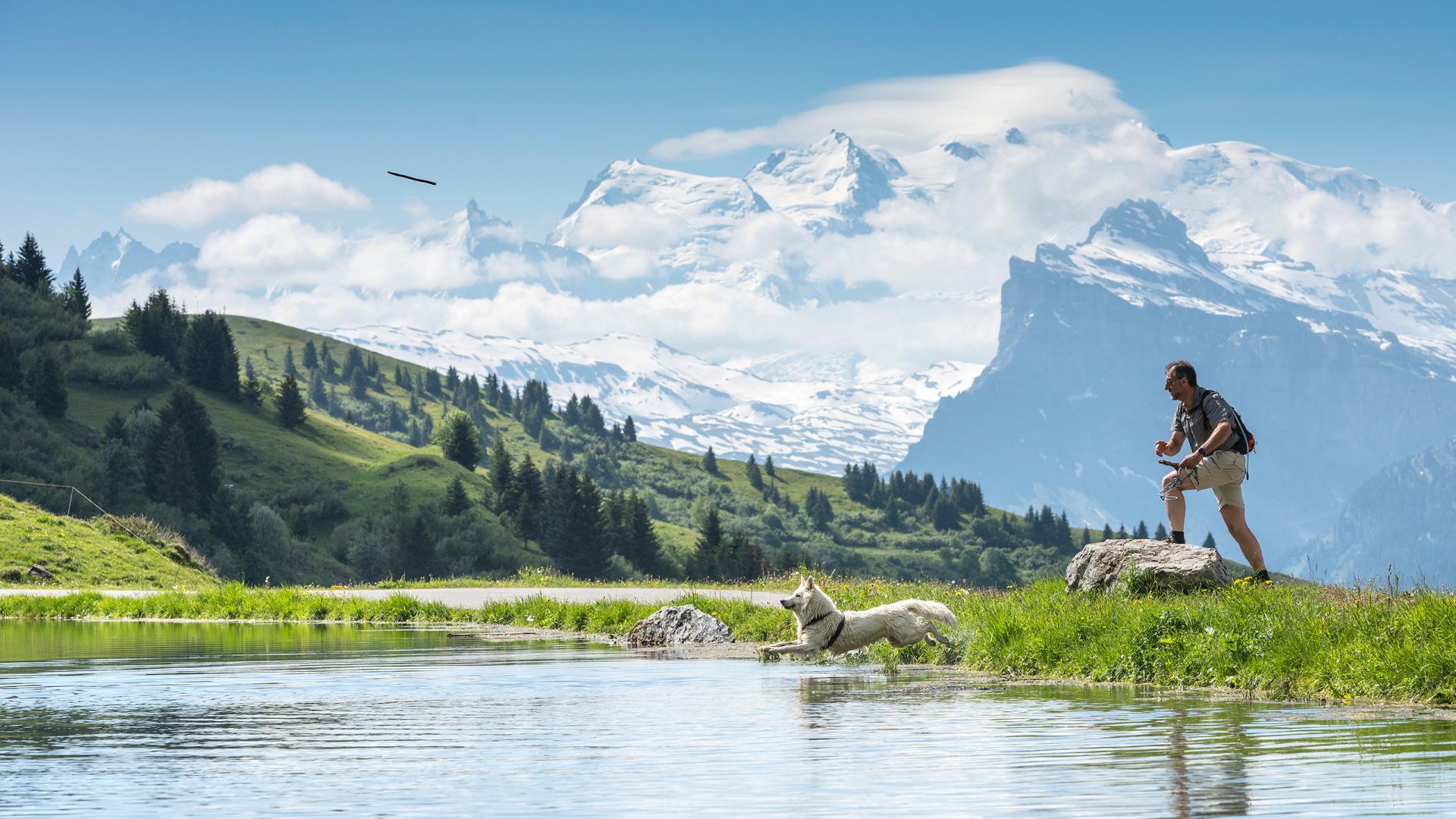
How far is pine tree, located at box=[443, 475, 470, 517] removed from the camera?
6718 inches

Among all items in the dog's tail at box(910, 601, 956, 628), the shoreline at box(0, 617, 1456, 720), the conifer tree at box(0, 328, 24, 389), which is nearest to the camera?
the shoreline at box(0, 617, 1456, 720)

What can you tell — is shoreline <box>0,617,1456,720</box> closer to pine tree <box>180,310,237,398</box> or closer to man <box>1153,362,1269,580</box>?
man <box>1153,362,1269,580</box>

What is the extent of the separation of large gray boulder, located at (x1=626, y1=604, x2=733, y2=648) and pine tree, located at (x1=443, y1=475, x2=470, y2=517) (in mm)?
142633

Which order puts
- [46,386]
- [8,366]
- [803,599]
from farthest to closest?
[46,386] → [8,366] → [803,599]

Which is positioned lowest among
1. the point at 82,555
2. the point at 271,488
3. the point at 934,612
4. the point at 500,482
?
Result: the point at 934,612

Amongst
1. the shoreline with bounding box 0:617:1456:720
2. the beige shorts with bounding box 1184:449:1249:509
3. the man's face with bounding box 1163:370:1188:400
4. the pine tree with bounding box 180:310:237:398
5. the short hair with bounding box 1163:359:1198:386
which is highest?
the pine tree with bounding box 180:310:237:398

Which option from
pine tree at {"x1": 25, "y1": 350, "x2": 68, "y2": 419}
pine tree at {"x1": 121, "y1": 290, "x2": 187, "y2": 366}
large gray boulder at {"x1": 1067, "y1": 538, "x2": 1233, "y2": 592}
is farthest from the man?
pine tree at {"x1": 121, "y1": 290, "x2": 187, "y2": 366}

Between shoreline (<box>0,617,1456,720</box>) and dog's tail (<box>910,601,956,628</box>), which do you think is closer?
shoreline (<box>0,617,1456,720</box>)

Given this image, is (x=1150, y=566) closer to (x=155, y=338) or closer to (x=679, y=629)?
(x=679, y=629)

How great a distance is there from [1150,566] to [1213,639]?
11.8ft

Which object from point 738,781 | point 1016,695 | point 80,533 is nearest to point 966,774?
point 738,781

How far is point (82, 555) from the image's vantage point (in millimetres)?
54500

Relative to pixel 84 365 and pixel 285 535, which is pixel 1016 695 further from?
pixel 84 365

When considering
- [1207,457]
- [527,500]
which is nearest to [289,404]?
[527,500]
